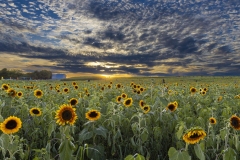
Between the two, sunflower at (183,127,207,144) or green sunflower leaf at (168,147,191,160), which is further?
sunflower at (183,127,207,144)

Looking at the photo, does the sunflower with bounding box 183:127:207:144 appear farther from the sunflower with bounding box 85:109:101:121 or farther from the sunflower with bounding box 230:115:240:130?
the sunflower with bounding box 85:109:101:121

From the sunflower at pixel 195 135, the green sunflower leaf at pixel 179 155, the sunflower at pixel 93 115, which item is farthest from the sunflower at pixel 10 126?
the sunflower at pixel 195 135

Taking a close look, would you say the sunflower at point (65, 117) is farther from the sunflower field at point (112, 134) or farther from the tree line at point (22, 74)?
the tree line at point (22, 74)

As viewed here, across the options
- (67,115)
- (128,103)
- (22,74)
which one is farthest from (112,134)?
(22,74)

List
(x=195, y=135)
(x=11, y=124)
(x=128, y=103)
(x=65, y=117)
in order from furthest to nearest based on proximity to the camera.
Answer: (x=128, y=103) → (x=11, y=124) → (x=65, y=117) → (x=195, y=135)

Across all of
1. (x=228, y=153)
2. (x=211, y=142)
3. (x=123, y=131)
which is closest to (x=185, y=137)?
(x=228, y=153)

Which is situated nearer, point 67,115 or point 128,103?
point 67,115

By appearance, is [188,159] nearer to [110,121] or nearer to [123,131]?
[110,121]

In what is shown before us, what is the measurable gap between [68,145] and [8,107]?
14.1 feet

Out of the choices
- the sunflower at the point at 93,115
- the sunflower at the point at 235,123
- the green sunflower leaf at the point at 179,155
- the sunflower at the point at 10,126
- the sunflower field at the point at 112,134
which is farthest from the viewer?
the sunflower at the point at 93,115

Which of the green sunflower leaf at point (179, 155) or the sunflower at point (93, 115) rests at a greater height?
the sunflower at point (93, 115)

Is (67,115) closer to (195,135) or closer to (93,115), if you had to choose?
(93,115)

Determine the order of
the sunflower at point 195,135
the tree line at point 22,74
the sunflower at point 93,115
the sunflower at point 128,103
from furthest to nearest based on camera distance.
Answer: the tree line at point 22,74 → the sunflower at point 128,103 → the sunflower at point 93,115 → the sunflower at point 195,135

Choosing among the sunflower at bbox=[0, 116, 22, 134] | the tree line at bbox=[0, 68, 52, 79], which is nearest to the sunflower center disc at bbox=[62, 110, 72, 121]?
the sunflower at bbox=[0, 116, 22, 134]
